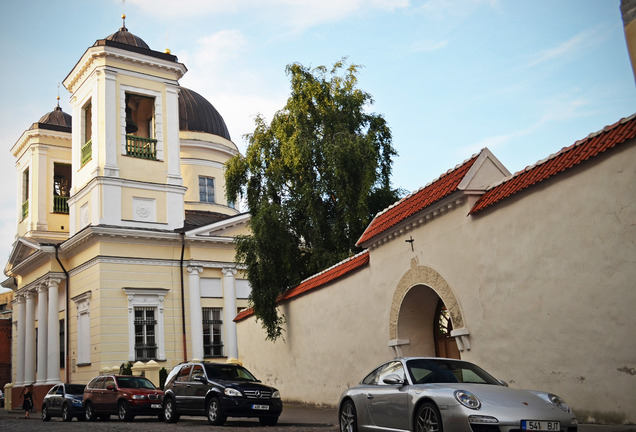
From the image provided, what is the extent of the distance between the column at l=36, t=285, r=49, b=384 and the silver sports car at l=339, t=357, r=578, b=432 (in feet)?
96.2

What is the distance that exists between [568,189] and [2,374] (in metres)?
59.9

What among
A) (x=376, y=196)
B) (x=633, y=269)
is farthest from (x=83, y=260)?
(x=633, y=269)

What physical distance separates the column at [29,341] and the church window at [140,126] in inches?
443

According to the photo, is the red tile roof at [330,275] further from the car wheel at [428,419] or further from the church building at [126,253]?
the church building at [126,253]

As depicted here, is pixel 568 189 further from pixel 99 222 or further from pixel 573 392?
pixel 99 222

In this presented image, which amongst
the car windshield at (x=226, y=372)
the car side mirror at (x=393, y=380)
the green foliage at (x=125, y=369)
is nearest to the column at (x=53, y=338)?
the green foliage at (x=125, y=369)

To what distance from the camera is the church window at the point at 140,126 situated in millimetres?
34156

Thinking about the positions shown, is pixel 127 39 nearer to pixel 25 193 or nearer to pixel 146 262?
pixel 146 262

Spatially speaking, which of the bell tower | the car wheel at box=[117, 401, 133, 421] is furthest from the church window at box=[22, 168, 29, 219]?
the car wheel at box=[117, 401, 133, 421]

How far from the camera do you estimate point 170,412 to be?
55.7 feet

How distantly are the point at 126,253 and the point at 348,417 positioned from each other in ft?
78.4

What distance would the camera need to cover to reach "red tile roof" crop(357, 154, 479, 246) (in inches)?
504

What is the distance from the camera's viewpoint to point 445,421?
793 cm

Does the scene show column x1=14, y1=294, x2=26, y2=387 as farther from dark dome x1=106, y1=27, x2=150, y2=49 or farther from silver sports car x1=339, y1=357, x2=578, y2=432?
silver sports car x1=339, y1=357, x2=578, y2=432
